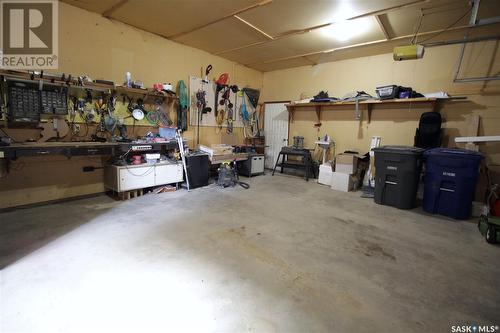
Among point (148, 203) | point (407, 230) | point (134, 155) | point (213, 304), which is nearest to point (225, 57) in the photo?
point (134, 155)

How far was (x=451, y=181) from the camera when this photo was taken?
3.33m

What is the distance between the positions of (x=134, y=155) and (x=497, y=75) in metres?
6.08

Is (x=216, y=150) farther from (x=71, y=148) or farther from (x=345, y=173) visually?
(x=345, y=173)

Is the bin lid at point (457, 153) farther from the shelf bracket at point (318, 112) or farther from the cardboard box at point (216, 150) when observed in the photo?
the cardboard box at point (216, 150)

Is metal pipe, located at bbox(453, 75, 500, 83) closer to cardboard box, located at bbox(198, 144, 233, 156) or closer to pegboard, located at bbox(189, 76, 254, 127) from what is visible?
cardboard box, located at bbox(198, 144, 233, 156)

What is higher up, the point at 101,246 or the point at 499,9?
the point at 499,9

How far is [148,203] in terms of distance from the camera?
361cm

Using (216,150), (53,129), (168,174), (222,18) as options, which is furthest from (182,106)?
(53,129)

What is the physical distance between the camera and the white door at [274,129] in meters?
6.62

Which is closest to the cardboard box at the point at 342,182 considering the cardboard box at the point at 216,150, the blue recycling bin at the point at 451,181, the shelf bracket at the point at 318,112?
the blue recycling bin at the point at 451,181

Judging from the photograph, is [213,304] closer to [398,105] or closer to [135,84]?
[135,84]

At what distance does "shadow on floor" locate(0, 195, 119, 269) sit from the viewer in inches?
86.9

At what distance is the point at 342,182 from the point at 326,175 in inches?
18.0

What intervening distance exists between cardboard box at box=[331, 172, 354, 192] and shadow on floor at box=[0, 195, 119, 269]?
401cm
